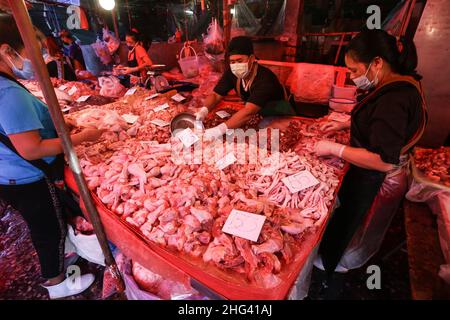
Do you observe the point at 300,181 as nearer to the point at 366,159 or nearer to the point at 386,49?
the point at 366,159

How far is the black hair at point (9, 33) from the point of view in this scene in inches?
63.7

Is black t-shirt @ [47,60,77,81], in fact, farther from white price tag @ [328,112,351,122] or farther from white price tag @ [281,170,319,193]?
white price tag @ [281,170,319,193]

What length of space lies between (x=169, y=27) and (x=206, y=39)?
6389mm

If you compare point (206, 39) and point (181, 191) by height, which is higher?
point (206, 39)

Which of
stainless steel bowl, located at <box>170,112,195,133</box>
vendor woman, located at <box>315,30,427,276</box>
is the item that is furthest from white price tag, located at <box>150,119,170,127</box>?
vendor woman, located at <box>315,30,427,276</box>

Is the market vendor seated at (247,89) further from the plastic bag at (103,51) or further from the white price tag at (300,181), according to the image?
the plastic bag at (103,51)

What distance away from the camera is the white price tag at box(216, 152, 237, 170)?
82.7 inches

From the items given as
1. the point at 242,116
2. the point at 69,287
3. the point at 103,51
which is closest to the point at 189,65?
the point at 242,116

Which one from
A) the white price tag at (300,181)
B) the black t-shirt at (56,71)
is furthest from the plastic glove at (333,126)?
the black t-shirt at (56,71)

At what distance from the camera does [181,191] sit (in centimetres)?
189

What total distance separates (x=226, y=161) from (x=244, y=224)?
0.72m

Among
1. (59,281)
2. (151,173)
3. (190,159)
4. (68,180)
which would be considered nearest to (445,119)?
(190,159)

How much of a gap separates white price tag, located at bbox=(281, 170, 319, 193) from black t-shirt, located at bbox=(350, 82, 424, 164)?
50 cm

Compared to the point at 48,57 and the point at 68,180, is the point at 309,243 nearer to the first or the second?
the point at 68,180
